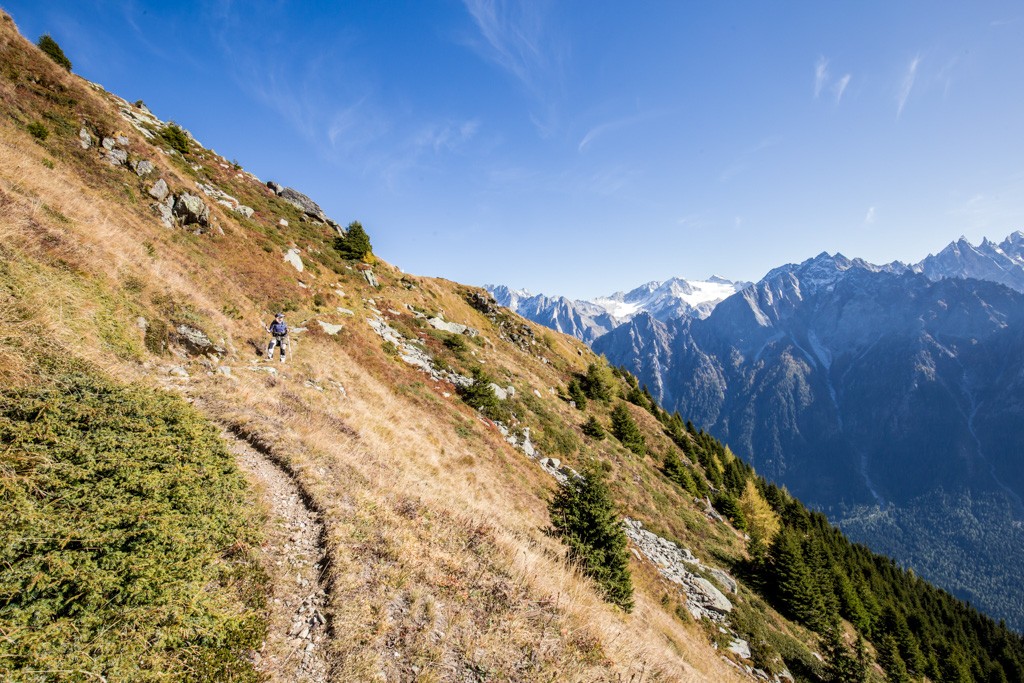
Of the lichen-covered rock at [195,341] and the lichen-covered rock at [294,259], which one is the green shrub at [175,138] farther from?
the lichen-covered rock at [195,341]

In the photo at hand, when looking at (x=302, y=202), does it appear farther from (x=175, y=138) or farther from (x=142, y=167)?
(x=142, y=167)

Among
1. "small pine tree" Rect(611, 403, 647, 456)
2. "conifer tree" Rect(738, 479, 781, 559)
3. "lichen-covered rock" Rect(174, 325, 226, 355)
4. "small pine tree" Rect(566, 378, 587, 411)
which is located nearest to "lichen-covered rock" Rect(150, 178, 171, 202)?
"lichen-covered rock" Rect(174, 325, 226, 355)

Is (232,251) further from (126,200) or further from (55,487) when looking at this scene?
(55,487)

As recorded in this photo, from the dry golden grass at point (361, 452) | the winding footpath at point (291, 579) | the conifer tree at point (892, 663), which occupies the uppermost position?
the conifer tree at point (892, 663)

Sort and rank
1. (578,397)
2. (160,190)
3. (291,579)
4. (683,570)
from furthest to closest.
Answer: (578,397)
(683,570)
(160,190)
(291,579)

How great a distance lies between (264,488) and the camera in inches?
314

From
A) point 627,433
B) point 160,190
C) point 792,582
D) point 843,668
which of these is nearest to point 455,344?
point 627,433

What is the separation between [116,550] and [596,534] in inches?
573

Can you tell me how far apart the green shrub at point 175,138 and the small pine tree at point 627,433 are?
166 ft

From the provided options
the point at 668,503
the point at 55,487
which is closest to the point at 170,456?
the point at 55,487

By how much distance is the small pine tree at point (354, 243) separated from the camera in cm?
4288

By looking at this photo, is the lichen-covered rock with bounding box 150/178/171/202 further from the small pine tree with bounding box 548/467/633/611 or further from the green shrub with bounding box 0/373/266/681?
the small pine tree with bounding box 548/467/633/611

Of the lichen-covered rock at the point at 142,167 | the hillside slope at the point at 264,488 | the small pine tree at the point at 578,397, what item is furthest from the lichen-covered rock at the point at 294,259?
the small pine tree at the point at 578,397

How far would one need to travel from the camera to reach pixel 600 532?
1578 cm
